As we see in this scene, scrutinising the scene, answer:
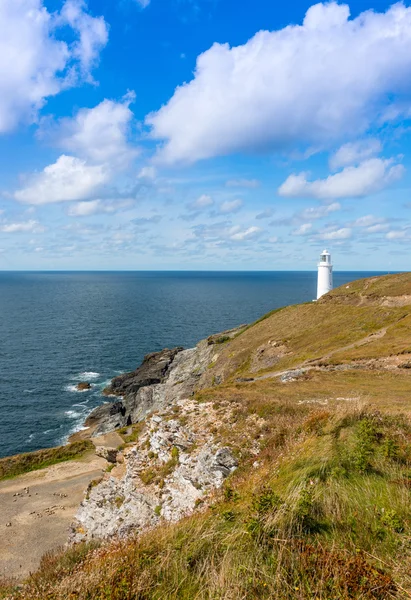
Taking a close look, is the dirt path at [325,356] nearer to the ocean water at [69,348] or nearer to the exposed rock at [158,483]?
the exposed rock at [158,483]

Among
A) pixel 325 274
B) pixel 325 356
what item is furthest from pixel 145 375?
pixel 325 274

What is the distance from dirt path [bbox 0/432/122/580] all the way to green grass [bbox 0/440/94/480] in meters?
1.32

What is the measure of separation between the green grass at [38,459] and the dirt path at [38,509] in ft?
4.33

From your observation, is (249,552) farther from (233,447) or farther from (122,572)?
(233,447)

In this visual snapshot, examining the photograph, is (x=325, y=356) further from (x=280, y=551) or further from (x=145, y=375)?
(x=280, y=551)

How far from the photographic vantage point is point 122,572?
755cm

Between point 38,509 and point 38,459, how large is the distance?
10.2 m

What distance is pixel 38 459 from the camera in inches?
1542

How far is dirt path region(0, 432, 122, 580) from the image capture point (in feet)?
80.9

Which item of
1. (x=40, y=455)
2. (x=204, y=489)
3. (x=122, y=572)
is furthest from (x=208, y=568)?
(x=40, y=455)

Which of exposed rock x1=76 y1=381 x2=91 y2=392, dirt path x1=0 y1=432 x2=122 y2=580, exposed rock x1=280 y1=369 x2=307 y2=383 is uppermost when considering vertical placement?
exposed rock x1=280 y1=369 x2=307 y2=383

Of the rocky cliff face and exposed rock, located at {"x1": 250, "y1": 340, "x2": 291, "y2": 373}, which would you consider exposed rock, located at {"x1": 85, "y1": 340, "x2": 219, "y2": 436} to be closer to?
exposed rock, located at {"x1": 250, "y1": 340, "x2": 291, "y2": 373}

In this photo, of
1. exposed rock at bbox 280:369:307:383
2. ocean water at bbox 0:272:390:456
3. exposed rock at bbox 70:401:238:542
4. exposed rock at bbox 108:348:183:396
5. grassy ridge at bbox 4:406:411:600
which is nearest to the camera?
grassy ridge at bbox 4:406:411:600

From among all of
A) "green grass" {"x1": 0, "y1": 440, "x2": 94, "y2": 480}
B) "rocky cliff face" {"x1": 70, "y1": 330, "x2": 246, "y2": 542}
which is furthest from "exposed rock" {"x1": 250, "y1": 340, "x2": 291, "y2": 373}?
"rocky cliff face" {"x1": 70, "y1": 330, "x2": 246, "y2": 542}
